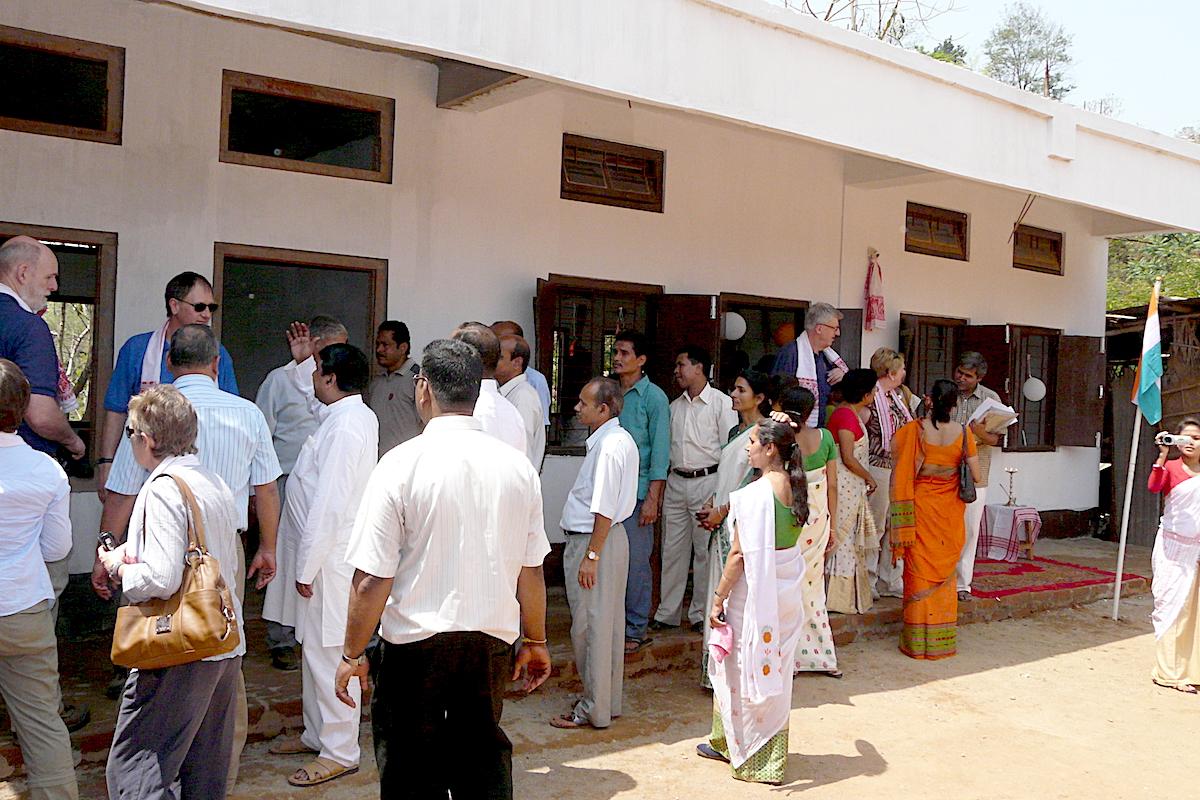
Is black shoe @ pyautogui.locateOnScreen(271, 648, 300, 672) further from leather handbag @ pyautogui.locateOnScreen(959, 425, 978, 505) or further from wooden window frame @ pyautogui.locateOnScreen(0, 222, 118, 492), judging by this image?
leather handbag @ pyautogui.locateOnScreen(959, 425, 978, 505)

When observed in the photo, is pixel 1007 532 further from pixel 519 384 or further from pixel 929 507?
pixel 519 384

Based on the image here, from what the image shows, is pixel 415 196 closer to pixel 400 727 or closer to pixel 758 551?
pixel 758 551

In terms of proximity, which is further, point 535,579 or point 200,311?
point 200,311

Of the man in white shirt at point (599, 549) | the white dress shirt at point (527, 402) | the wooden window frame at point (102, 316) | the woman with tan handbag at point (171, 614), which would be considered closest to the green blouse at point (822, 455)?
the man in white shirt at point (599, 549)

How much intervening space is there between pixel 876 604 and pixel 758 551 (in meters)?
3.37

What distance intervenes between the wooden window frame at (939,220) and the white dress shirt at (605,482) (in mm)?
5801

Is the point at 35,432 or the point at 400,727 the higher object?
the point at 35,432

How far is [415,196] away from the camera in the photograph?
6.55m

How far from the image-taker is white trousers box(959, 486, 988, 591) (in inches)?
295

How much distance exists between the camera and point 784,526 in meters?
4.40

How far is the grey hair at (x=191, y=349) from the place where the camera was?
3662 millimetres

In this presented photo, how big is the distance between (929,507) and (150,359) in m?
4.52

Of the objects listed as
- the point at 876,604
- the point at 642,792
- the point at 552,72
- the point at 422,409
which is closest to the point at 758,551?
Result: the point at 642,792

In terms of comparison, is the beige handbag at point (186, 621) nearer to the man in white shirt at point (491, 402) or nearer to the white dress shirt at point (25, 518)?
the white dress shirt at point (25, 518)
